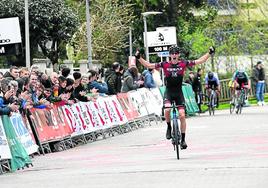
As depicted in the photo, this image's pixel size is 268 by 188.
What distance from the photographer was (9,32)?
22.8m

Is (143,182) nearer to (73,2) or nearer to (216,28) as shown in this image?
(73,2)

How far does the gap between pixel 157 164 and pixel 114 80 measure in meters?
14.5

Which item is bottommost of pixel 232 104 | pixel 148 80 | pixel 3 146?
pixel 232 104

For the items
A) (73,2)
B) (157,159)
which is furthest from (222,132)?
(73,2)

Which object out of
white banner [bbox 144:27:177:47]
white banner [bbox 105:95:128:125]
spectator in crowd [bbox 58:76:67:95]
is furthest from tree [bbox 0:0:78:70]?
spectator in crowd [bbox 58:76:67:95]

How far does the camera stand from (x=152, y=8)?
5678cm

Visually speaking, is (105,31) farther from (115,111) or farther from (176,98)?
(176,98)

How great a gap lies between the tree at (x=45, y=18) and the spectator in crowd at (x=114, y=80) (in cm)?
1094

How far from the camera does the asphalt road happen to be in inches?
535

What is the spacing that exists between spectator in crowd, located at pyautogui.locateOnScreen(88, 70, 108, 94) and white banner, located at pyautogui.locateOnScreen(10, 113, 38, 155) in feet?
26.3

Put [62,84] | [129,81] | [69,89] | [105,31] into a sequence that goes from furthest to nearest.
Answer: [105,31] < [129,81] < [69,89] < [62,84]

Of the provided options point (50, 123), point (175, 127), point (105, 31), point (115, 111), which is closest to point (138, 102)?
point (115, 111)

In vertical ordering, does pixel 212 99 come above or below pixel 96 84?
below

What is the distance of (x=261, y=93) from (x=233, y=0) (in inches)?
790
